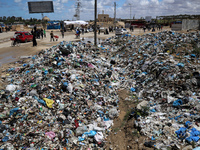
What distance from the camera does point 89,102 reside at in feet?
18.6

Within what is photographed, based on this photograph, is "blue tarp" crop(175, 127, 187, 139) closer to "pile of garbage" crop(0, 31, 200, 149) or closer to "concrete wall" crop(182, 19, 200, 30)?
"pile of garbage" crop(0, 31, 200, 149)

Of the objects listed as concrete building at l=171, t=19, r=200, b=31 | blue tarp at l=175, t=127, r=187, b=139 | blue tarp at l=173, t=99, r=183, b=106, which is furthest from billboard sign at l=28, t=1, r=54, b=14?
Result: blue tarp at l=175, t=127, r=187, b=139

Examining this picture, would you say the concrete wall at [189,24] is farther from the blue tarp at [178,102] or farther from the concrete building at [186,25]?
the blue tarp at [178,102]

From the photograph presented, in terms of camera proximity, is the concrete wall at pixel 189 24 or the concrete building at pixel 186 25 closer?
the concrete building at pixel 186 25

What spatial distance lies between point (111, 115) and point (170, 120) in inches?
75.5

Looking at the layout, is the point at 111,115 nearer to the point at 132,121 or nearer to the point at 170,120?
the point at 132,121

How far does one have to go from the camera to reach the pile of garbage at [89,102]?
4047mm

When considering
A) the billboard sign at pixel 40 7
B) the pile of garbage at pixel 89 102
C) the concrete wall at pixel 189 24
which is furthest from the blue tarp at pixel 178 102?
the billboard sign at pixel 40 7

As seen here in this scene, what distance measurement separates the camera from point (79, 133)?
172 inches

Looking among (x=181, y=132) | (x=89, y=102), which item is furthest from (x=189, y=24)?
(x=181, y=132)

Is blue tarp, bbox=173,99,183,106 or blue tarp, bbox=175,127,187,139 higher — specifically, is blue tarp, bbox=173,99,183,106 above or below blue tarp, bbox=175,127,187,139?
above

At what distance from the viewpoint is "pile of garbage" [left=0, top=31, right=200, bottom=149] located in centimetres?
405

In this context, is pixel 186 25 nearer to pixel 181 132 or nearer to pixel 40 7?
pixel 181 132

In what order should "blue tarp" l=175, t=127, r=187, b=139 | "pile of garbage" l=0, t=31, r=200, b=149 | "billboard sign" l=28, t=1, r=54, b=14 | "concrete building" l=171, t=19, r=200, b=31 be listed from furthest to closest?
1. "billboard sign" l=28, t=1, r=54, b=14
2. "concrete building" l=171, t=19, r=200, b=31
3. "pile of garbage" l=0, t=31, r=200, b=149
4. "blue tarp" l=175, t=127, r=187, b=139
